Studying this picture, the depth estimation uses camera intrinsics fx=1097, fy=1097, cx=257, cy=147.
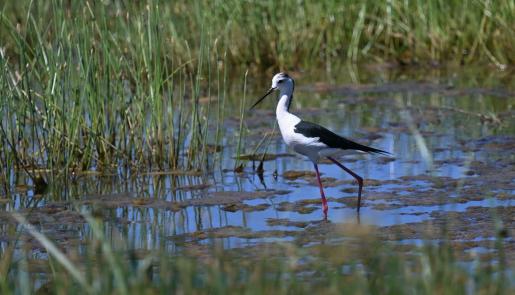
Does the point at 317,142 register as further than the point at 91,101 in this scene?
No

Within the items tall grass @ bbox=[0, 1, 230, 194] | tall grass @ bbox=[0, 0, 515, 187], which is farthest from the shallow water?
tall grass @ bbox=[0, 0, 515, 187]

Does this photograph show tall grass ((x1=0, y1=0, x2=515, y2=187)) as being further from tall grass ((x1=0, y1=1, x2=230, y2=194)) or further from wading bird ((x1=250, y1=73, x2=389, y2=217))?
wading bird ((x1=250, y1=73, x2=389, y2=217))

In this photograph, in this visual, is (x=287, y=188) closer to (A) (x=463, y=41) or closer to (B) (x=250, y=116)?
(B) (x=250, y=116)

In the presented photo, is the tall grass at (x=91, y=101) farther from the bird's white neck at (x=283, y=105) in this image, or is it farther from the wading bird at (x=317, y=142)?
the wading bird at (x=317, y=142)

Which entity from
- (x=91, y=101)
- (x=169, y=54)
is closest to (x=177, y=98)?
(x=169, y=54)

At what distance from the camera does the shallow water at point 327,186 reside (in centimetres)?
612

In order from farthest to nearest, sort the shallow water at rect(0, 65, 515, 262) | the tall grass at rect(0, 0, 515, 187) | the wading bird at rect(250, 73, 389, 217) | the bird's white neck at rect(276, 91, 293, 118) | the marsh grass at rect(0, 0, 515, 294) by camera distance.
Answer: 1. the tall grass at rect(0, 0, 515, 187)
2. the bird's white neck at rect(276, 91, 293, 118)
3. the wading bird at rect(250, 73, 389, 217)
4. the shallow water at rect(0, 65, 515, 262)
5. the marsh grass at rect(0, 0, 515, 294)

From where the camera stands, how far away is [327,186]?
24.1 ft

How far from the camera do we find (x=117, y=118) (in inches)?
317

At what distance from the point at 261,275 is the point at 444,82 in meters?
7.78

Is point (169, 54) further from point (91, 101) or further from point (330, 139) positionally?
point (330, 139)

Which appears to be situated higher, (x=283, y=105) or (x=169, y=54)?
(x=169, y=54)

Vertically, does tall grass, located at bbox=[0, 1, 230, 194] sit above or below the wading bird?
above

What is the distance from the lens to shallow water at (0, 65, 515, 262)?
241 inches
